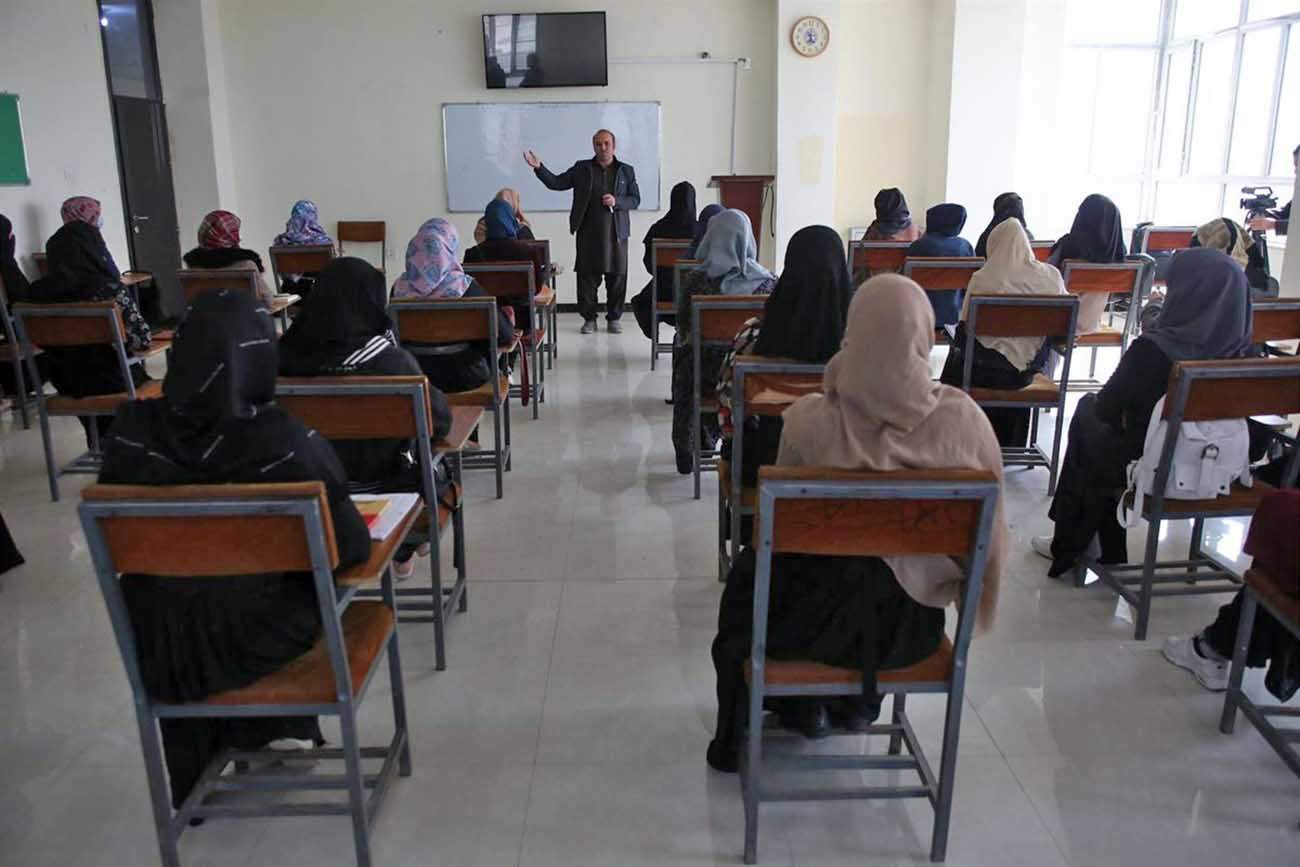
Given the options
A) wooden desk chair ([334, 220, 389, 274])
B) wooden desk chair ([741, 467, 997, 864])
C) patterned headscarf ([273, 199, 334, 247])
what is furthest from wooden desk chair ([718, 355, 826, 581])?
wooden desk chair ([334, 220, 389, 274])

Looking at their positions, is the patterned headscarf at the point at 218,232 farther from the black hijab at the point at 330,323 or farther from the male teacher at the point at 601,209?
the black hijab at the point at 330,323

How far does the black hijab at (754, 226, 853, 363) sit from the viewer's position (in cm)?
289

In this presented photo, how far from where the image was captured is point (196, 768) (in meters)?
1.99

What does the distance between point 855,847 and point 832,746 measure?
13.7 inches

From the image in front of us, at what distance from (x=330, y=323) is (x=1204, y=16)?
8863mm

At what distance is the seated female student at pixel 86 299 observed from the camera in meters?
4.07

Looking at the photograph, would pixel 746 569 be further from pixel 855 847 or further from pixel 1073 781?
pixel 1073 781

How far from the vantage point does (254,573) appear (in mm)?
1634

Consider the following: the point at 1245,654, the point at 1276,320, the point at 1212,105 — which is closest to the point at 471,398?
the point at 1245,654

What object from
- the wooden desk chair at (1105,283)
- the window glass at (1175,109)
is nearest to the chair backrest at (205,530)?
the wooden desk chair at (1105,283)

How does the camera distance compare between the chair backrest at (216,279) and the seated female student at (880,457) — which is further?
the chair backrest at (216,279)

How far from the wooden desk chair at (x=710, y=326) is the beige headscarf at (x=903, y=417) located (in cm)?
189

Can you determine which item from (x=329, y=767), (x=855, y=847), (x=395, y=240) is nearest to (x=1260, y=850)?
(x=855, y=847)

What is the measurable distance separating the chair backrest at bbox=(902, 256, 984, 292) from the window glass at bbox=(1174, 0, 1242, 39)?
5.16 meters
